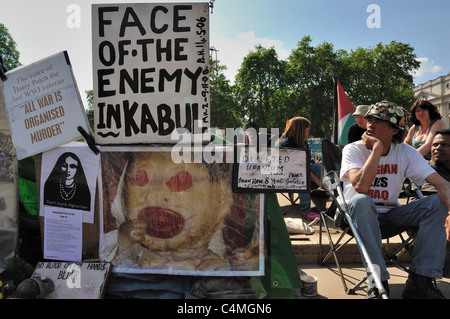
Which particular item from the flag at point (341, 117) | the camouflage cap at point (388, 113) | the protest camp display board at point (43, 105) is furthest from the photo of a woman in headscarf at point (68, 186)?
the flag at point (341, 117)

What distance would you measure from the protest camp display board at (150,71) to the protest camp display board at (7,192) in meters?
0.80

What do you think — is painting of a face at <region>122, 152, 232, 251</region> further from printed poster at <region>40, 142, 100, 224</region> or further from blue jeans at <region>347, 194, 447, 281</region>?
blue jeans at <region>347, 194, 447, 281</region>

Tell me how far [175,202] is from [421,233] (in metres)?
1.89

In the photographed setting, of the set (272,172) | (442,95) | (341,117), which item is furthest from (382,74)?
(442,95)

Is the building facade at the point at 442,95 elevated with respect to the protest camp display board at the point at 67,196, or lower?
elevated

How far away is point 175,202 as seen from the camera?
262 cm

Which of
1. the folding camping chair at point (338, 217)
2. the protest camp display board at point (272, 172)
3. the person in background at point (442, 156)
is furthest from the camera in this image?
the person in background at point (442, 156)

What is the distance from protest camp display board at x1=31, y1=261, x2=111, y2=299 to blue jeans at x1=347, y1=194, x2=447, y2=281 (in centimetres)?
196

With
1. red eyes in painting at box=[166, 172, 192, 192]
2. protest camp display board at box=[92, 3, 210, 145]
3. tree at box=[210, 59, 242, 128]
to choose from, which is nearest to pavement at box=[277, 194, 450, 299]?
red eyes in painting at box=[166, 172, 192, 192]

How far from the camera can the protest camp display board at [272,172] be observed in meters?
2.58

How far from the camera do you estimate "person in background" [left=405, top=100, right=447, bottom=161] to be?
170 inches

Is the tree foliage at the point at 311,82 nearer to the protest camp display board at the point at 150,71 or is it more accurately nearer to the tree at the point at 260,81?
the tree at the point at 260,81

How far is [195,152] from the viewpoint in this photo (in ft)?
8.51

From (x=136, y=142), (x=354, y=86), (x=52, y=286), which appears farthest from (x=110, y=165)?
(x=354, y=86)
